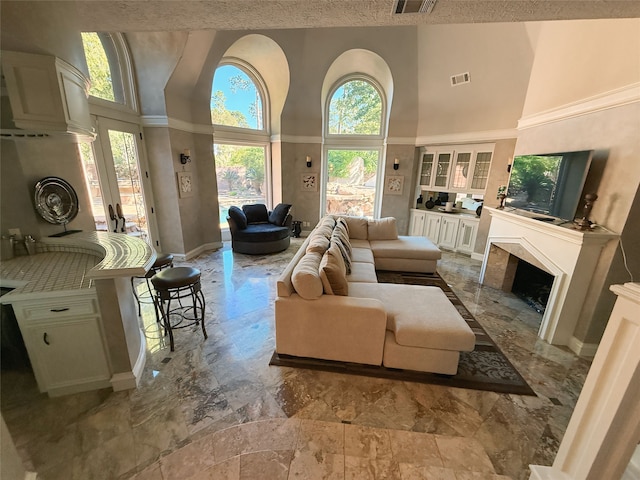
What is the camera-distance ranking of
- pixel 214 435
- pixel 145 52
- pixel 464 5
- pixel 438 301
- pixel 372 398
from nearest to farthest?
pixel 464 5
pixel 214 435
pixel 372 398
pixel 438 301
pixel 145 52

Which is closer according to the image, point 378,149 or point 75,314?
point 75,314

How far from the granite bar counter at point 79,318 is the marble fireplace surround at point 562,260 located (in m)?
3.88

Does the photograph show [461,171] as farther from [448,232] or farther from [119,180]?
[119,180]

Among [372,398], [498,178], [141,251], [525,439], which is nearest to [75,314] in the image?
[141,251]

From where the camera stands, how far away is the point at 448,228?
5.91 meters

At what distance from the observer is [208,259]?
5145mm

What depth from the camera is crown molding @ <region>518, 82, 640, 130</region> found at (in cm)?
229

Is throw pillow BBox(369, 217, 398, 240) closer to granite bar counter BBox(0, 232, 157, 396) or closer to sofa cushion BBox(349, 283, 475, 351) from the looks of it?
sofa cushion BBox(349, 283, 475, 351)

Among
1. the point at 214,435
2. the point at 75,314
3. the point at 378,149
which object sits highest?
the point at 378,149

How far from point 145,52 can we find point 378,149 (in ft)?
16.7

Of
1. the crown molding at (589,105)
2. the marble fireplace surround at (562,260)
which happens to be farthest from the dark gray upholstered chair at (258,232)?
the crown molding at (589,105)

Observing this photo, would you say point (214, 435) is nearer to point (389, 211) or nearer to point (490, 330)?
point (490, 330)

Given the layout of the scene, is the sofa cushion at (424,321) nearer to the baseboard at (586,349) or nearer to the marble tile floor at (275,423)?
the marble tile floor at (275,423)

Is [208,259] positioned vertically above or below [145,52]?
below
